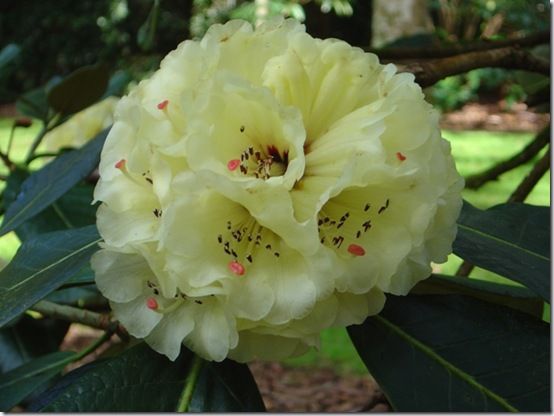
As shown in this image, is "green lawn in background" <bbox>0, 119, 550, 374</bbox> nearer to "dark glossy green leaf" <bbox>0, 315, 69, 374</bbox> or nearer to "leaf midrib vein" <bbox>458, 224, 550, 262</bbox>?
"dark glossy green leaf" <bbox>0, 315, 69, 374</bbox>

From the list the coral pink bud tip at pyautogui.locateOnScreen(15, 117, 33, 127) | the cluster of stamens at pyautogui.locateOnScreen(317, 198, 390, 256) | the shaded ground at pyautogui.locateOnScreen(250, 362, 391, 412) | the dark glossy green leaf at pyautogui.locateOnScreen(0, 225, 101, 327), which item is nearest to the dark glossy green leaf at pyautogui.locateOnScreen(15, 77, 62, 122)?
the coral pink bud tip at pyautogui.locateOnScreen(15, 117, 33, 127)

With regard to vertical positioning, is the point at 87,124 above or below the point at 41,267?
below

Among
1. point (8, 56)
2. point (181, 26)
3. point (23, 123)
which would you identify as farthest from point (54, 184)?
point (181, 26)

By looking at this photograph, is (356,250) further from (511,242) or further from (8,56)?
(8,56)

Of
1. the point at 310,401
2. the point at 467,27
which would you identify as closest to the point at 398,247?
the point at 310,401

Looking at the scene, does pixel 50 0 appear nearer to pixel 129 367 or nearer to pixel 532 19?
pixel 532 19

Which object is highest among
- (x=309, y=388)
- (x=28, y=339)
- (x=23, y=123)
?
(x=23, y=123)

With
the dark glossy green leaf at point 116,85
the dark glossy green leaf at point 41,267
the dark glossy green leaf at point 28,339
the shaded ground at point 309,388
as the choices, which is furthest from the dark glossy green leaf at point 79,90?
the shaded ground at point 309,388

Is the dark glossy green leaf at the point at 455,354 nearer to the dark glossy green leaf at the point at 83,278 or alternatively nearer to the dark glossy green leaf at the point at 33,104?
the dark glossy green leaf at the point at 83,278
